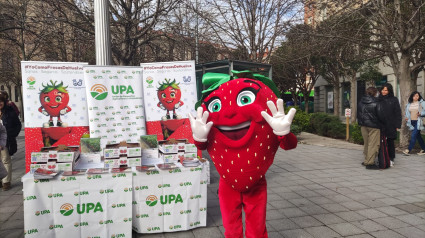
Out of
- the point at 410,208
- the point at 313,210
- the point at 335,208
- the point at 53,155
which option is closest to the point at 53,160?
the point at 53,155

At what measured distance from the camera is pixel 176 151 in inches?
159

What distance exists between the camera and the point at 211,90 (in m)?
2.96

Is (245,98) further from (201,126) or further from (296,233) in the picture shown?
(296,233)

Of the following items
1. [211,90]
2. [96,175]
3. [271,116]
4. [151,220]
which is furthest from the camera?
[151,220]

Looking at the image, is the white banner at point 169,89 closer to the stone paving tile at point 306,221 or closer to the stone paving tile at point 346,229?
the stone paving tile at point 306,221

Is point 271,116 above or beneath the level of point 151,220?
above

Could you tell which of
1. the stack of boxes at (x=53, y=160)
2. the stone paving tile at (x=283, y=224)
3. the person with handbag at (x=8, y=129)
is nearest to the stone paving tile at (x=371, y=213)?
the stone paving tile at (x=283, y=224)

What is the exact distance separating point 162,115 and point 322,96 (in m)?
29.9

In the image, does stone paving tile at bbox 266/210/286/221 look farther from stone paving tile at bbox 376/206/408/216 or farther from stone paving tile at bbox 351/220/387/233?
stone paving tile at bbox 376/206/408/216

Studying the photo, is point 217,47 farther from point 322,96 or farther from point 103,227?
point 322,96

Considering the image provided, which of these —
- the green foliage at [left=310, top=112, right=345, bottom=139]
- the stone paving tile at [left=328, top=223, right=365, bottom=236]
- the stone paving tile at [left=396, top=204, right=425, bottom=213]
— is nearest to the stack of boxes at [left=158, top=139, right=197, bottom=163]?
the stone paving tile at [left=328, top=223, right=365, bottom=236]

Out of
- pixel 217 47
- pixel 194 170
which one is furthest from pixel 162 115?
pixel 217 47

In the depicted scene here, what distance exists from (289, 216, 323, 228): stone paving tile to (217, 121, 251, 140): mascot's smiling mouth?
2.17 metres

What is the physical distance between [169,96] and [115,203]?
2.65m
